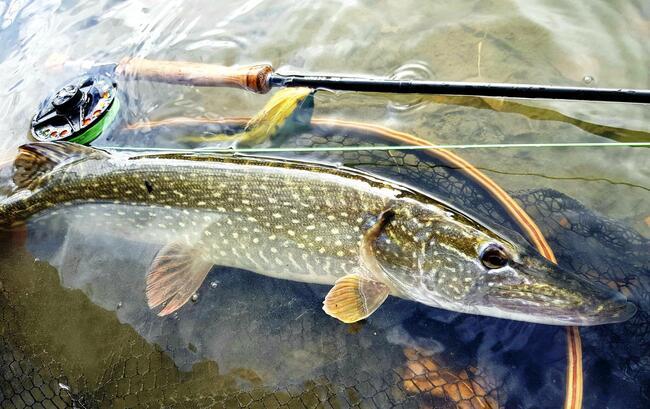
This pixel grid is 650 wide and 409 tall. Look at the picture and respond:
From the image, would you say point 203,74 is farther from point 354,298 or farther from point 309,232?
point 354,298

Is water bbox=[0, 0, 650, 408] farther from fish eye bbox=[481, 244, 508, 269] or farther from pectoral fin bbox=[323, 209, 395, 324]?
fish eye bbox=[481, 244, 508, 269]

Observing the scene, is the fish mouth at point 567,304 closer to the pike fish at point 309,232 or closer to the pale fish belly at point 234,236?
the pike fish at point 309,232

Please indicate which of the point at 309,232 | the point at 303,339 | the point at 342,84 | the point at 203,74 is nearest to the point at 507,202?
the point at 309,232

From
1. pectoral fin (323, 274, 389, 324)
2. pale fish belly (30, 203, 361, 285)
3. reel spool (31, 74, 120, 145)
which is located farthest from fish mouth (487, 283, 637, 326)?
reel spool (31, 74, 120, 145)

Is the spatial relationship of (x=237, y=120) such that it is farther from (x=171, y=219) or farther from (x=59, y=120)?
(x=59, y=120)

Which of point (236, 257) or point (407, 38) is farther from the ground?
point (407, 38)

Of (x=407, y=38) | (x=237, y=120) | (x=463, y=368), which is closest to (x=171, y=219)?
(x=237, y=120)

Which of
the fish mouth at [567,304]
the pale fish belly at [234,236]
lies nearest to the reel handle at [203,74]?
the pale fish belly at [234,236]
